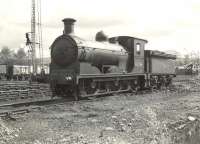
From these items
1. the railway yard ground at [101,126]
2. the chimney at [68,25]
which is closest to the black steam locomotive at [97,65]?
the chimney at [68,25]

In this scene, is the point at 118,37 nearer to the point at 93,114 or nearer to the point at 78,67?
the point at 78,67

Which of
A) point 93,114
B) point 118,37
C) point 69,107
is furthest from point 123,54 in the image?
point 93,114

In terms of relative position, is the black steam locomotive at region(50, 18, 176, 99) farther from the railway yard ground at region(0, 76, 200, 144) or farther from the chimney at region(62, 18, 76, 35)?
the railway yard ground at region(0, 76, 200, 144)

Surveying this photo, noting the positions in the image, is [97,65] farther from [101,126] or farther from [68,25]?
[101,126]

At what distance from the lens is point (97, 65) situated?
18828 mm

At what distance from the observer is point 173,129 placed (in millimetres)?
10133

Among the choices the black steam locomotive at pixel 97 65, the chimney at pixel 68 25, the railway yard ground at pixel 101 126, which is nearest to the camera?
the railway yard ground at pixel 101 126

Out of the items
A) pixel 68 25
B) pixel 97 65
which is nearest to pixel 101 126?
pixel 68 25

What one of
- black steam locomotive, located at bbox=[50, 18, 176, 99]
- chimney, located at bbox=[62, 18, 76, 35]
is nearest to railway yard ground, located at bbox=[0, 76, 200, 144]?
black steam locomotive, located at bbox=[50, 18, 176, 99]

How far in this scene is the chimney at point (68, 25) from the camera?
1753cm

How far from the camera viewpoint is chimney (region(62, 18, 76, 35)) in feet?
57.5

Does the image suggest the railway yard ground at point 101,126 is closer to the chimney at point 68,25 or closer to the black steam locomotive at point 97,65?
the black steam locomotive at point 97,65

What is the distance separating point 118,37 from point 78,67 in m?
6.53

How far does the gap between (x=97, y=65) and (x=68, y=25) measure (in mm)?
2848
